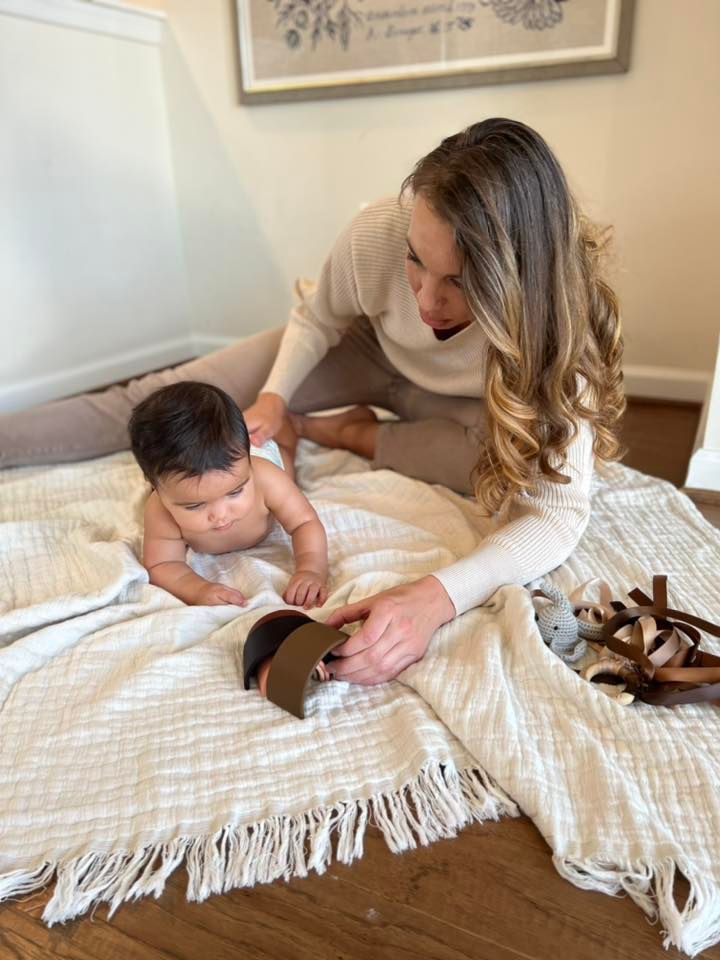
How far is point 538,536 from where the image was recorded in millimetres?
1101

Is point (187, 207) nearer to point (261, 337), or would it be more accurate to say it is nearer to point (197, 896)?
point (261, 337)

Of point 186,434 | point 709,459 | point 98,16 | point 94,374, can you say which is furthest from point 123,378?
point 709,459

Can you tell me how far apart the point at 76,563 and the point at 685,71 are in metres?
1.87

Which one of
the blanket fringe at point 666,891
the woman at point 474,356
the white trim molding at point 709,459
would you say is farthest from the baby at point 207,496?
the white trim molding at point 709,459

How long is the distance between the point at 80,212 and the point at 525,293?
1.76m

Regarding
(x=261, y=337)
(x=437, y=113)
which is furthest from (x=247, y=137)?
(x=261, y=337)

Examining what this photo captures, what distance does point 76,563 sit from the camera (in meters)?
1.21

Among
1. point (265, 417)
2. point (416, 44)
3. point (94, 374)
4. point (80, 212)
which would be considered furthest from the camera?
point (94, 374)

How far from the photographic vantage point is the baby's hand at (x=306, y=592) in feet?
3.62

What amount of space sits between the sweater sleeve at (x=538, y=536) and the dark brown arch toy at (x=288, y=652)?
0.22 m

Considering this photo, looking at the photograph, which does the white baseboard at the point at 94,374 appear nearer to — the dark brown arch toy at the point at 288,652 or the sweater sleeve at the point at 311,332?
the sweater sleeve at the point at 311,332

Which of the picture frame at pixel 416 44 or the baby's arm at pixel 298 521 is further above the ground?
the picture frame at pixel 416 44

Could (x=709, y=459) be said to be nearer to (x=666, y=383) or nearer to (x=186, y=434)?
(x=666, y=383)

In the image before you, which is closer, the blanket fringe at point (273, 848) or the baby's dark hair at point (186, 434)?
the blanket fringe at point (273, 848)
